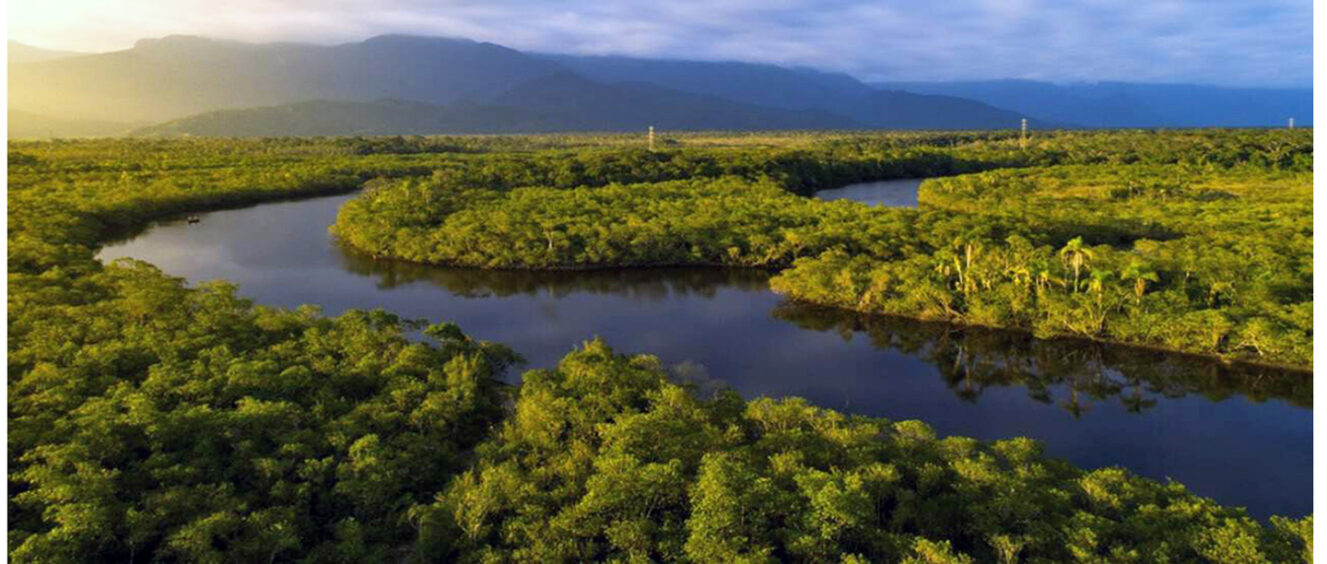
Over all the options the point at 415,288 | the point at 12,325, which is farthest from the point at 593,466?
the point at 415,288

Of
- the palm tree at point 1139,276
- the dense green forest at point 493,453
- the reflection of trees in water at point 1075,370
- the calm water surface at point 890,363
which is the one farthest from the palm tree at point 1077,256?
the calm water surface at point 890,363

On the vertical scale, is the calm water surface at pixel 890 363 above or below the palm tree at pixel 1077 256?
below

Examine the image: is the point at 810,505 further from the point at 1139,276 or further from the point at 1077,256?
the point at 1139,276

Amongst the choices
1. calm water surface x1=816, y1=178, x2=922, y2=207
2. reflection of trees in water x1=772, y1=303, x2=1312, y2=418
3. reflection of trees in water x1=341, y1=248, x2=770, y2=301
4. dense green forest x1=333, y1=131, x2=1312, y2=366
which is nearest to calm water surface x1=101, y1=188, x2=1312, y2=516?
reflection of trees in water x1=772, y1=303, x2=1312, y2=418

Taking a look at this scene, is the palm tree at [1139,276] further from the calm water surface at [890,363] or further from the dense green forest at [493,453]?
the calm water surface at [890,363]

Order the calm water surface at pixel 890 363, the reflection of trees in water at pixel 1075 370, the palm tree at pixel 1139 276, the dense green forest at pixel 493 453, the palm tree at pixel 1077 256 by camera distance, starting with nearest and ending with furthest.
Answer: the dense green forest at pixel 493 453, the calm water surface at pixel 890 363, the reflection of trees in water at pixel 1075 370, the palm tree at pixel 1139 276, the palm tree at pixel 1077 256

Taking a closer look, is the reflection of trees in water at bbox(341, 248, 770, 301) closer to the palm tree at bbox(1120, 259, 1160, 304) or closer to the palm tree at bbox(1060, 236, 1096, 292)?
the palm tree at bbox(1060, 236, 1096, 292)
